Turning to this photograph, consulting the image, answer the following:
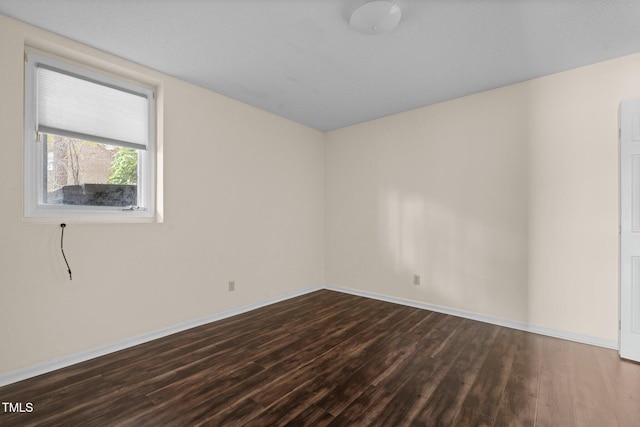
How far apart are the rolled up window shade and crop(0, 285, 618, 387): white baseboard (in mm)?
1931

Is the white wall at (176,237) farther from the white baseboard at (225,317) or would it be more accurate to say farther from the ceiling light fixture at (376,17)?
the ceiling light fixture at (376,17)

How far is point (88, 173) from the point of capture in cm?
269

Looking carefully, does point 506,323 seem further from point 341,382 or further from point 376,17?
point 376,17

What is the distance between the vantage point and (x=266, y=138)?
4.19 meters

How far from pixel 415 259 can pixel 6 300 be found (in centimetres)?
419

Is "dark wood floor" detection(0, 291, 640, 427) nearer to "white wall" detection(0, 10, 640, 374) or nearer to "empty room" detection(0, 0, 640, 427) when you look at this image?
"empty room" detection(0, 0, 640, 427)

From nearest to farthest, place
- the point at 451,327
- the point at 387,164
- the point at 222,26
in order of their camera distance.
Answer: the point at 222,26 < the point at 451,327 < the point at 387,164

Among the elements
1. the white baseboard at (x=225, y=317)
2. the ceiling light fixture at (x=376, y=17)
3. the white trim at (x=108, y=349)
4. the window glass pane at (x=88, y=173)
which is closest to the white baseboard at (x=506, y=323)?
the white baseboard at (x=225, y=317)

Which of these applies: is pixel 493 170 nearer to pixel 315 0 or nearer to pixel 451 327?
pixel 451 327

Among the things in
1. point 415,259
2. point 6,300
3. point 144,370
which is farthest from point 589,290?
point 6,300

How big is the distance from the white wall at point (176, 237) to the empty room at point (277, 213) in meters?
0.02

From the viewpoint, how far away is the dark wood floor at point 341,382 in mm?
1788

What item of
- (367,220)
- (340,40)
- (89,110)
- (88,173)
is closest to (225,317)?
(88,173)

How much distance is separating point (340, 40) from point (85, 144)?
2.55 m
